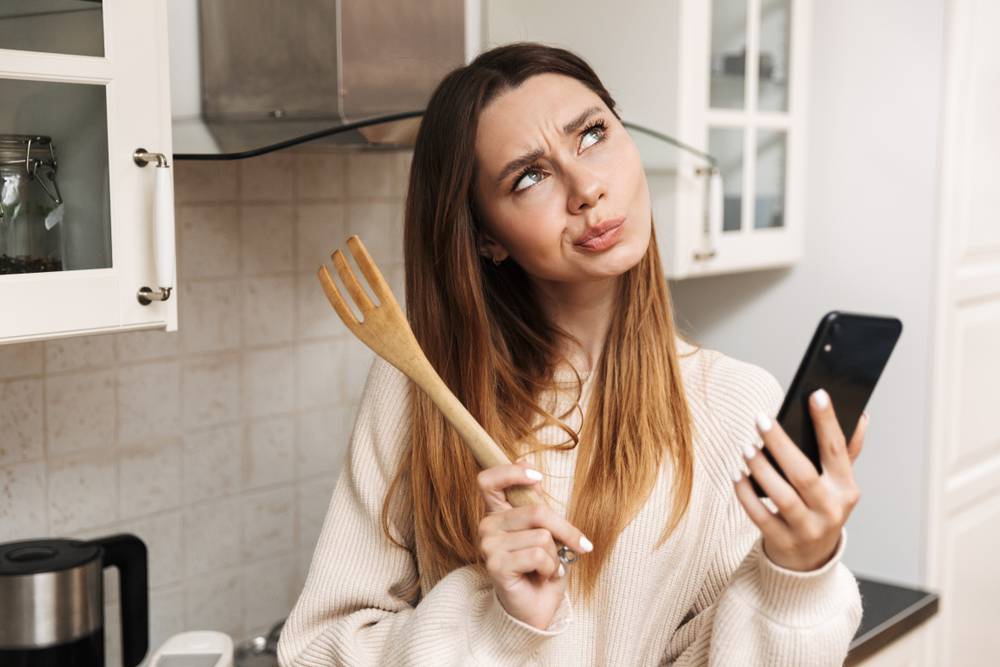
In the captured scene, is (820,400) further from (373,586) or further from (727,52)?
(727,52)

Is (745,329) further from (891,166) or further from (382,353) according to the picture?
(382,353)

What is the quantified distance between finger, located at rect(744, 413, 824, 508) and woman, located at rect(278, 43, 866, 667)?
28 centimetres

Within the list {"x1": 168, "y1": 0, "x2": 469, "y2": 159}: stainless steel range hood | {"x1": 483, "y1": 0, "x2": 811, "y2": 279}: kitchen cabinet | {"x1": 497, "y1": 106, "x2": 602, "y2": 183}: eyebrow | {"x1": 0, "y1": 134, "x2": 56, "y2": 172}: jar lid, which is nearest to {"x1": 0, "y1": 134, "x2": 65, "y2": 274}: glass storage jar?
{"x1": 0, "y1": 134, "x2": 56, "y2": 172}: jar lid

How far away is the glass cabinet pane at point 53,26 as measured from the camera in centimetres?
108

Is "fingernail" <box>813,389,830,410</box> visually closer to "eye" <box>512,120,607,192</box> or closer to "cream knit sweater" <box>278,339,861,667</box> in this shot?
"cream knit sweater" <box>278,339,861,667</box>

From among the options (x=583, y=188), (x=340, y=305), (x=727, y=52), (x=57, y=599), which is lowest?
(x=57, y=599)

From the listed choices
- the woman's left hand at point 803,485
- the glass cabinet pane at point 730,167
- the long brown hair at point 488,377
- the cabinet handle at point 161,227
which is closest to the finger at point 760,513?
the woman's left hand at point 803,485

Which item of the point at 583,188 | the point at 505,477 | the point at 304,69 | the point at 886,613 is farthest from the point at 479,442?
the point at 886,613

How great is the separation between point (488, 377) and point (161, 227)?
369mm

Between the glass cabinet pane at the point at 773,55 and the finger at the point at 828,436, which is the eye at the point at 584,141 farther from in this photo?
the glass cabinet pane at the point at 773,55

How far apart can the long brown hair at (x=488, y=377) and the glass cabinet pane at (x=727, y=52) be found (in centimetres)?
64

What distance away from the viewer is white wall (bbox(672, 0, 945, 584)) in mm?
1918

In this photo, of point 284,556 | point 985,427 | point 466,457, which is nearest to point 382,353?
point 466,457

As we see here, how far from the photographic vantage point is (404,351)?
1052 millimetres
